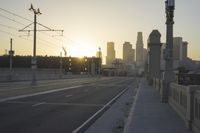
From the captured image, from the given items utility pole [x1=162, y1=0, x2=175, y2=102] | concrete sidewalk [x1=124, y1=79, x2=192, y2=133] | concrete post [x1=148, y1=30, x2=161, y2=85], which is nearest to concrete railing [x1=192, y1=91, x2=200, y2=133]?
concrete sidewalk [x1=124, y1=79, x2=192, y2=133]

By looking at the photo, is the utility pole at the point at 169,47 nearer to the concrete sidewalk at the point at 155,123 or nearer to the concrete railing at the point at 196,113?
the concrete sidewalk at the point at 155,123

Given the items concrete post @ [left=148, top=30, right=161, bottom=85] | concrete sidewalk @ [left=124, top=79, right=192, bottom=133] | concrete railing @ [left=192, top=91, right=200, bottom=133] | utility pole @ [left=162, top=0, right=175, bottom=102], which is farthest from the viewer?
concrete post @ [left=148, top=30, right=161, bottom=85]

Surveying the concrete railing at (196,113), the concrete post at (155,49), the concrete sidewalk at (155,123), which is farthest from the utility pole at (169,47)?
the concrete post at (155,49)

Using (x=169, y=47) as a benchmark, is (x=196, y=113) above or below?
below

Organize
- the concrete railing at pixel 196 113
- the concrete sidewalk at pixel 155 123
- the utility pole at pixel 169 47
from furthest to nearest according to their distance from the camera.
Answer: the utility pole at pixel 169 47 → the concrete sidewalk at pixel 155 123 → the concrete railing at pixel 196 113

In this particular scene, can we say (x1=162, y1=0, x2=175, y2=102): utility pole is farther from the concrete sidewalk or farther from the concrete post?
the concrete post

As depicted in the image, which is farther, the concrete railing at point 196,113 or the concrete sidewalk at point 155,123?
the concrete sidewalk at point 155,123

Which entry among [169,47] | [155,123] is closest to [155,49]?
[169,47]

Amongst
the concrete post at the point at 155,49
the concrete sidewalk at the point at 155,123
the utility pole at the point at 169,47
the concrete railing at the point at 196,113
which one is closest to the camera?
the concrete railing at the point at 196,113

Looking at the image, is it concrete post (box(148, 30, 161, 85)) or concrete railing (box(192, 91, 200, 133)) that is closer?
concrete railing (box(192, 91, 200, 133))

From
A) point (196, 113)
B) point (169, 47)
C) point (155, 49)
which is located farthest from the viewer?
point (155, 49)

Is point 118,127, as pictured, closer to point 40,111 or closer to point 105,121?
point 105,121

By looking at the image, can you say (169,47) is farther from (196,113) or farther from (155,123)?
(196,113)

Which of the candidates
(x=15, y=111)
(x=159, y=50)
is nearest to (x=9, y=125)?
(x=15, y=111)
